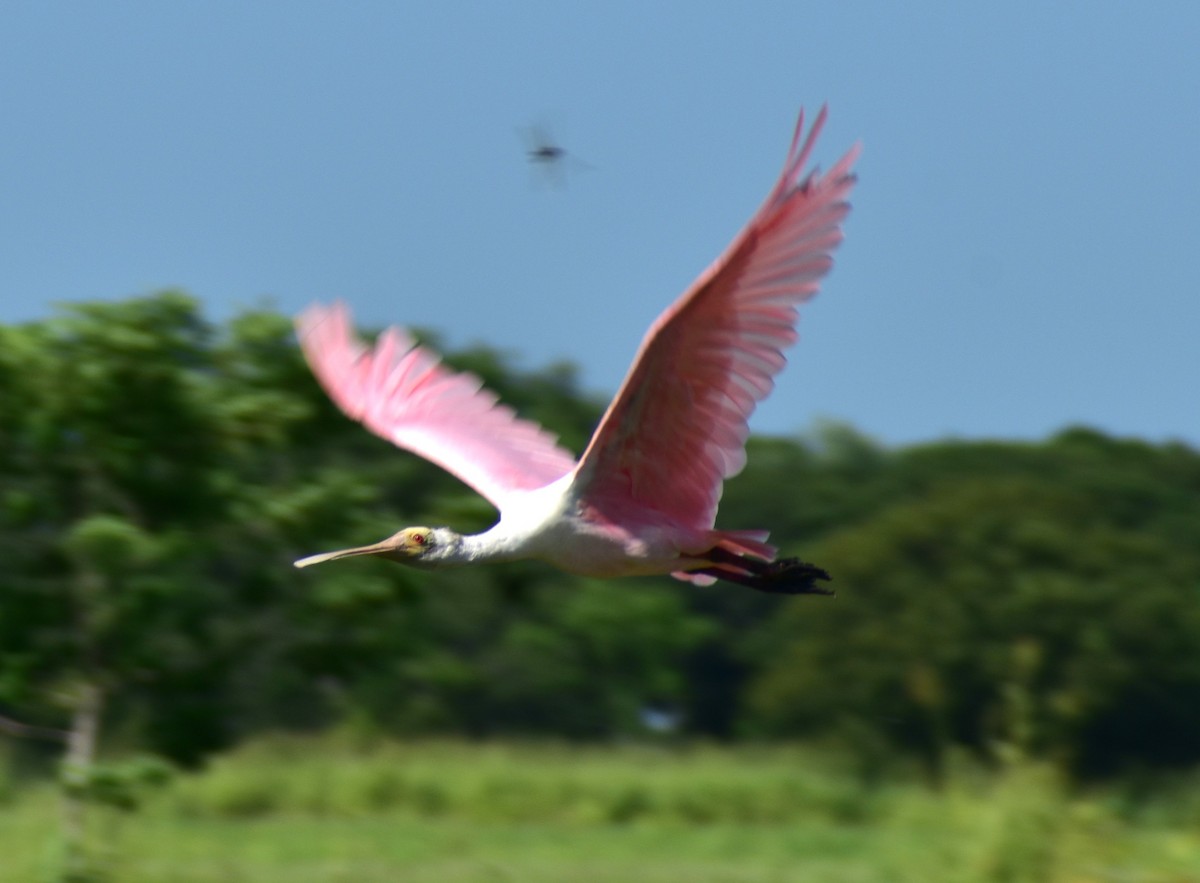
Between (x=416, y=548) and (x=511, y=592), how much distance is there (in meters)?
5.14

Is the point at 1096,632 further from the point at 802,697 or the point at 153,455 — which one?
the point at 153,455

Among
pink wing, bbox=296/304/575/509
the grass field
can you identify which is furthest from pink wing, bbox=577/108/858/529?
the grass field

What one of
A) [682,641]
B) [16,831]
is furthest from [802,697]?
[16,831]

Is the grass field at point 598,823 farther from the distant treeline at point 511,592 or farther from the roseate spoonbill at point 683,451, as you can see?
the roseate spoonbill at point 683,451

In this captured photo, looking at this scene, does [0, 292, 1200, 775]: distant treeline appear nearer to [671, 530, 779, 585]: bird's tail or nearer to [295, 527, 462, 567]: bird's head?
A: [295, 527, 462, 567]: bird's head

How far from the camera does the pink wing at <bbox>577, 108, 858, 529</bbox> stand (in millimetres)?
7016

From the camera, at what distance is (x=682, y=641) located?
97.8 feet

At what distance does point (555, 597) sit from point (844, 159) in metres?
23.6

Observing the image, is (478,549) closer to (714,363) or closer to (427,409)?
(714,363)

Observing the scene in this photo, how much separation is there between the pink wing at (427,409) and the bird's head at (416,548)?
0.43 metres

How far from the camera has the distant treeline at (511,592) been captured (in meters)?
12.2

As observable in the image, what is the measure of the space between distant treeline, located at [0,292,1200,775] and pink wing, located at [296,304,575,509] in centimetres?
264

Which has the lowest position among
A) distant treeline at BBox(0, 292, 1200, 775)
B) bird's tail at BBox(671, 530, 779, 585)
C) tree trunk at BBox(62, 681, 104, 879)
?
tree trunk at BBox(62, 681, 104, 879)

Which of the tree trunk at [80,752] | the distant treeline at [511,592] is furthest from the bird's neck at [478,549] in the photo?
the tree trunk at [80,752]
